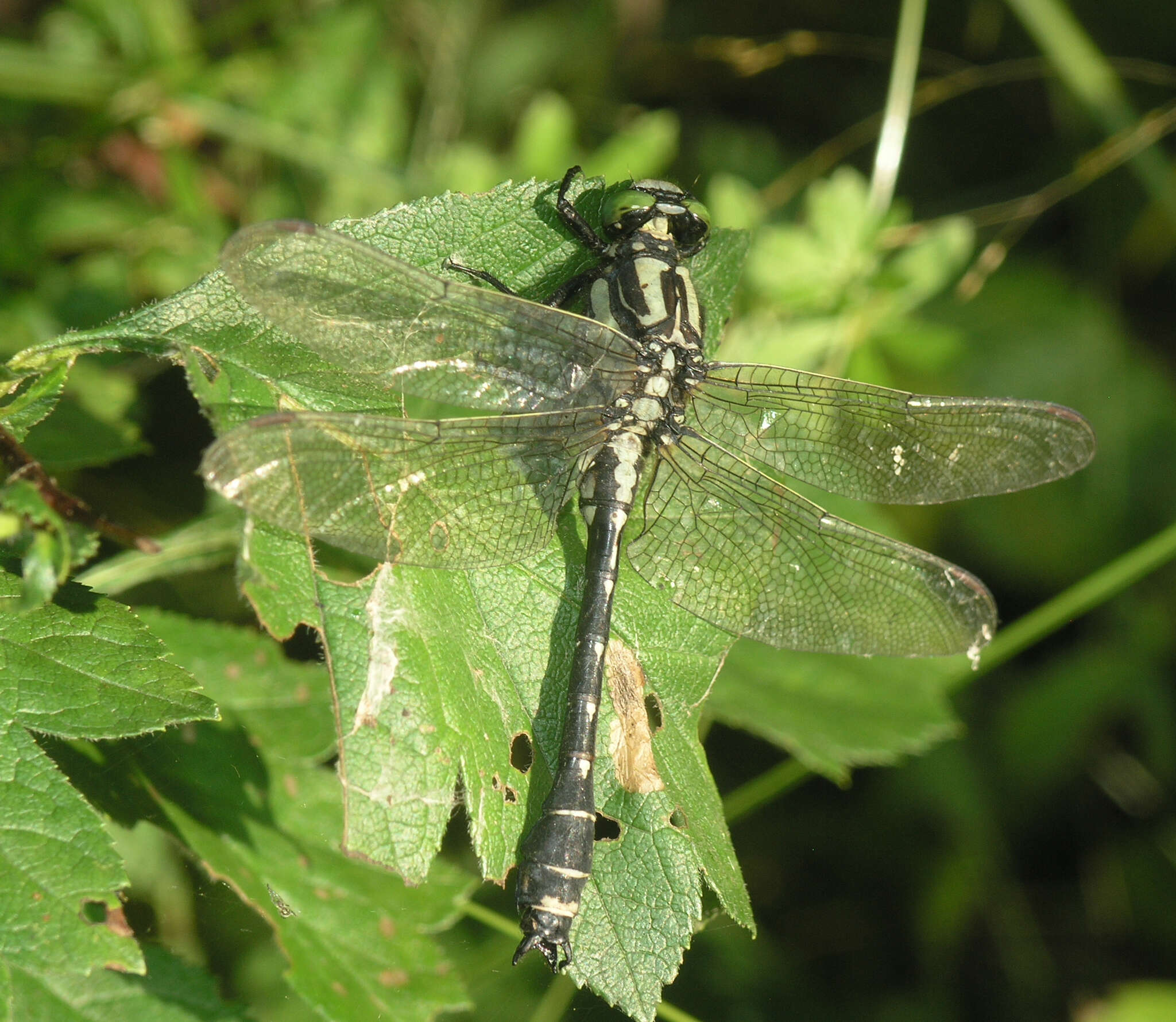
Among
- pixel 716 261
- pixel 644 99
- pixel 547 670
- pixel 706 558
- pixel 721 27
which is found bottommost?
pixel 547 670

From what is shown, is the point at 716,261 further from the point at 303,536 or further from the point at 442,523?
the point at 303,536

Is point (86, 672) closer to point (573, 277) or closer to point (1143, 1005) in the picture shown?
point (573, 277)

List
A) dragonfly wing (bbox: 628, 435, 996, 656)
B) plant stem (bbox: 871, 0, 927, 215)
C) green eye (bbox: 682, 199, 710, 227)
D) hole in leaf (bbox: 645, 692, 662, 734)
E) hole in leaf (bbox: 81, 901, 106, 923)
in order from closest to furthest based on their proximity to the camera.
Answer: hole in leaf (bbox: 81, 901, 106, 923) → hole in leaf (bbox: 645, 692, 662, 734) → dragonfly wing (bbox: 628, 435, 996, 656) → green eye (bbox: 682, 199, 710, 227) → plant stem (bbox: 871, 0, 927, 215)

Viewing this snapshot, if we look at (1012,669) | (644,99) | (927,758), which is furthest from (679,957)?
(644,99)

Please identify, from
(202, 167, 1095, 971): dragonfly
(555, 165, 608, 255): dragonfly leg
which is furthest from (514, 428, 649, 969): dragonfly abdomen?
(555, 165, 608, 255): dragonfly leg

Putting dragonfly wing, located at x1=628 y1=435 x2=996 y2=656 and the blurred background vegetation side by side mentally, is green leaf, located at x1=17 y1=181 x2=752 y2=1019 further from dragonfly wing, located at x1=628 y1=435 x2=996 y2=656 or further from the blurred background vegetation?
the blurred background vegetation

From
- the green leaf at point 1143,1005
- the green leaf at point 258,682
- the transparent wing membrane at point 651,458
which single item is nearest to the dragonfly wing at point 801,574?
the transparent wing membrane at point 651,458

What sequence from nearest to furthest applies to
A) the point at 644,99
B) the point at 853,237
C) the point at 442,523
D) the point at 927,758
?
1. the point at 442,523
2. the point at 853,237
3. the point at 927,758
4. the point at 644,99

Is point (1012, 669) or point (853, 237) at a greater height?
point (853, 237)
